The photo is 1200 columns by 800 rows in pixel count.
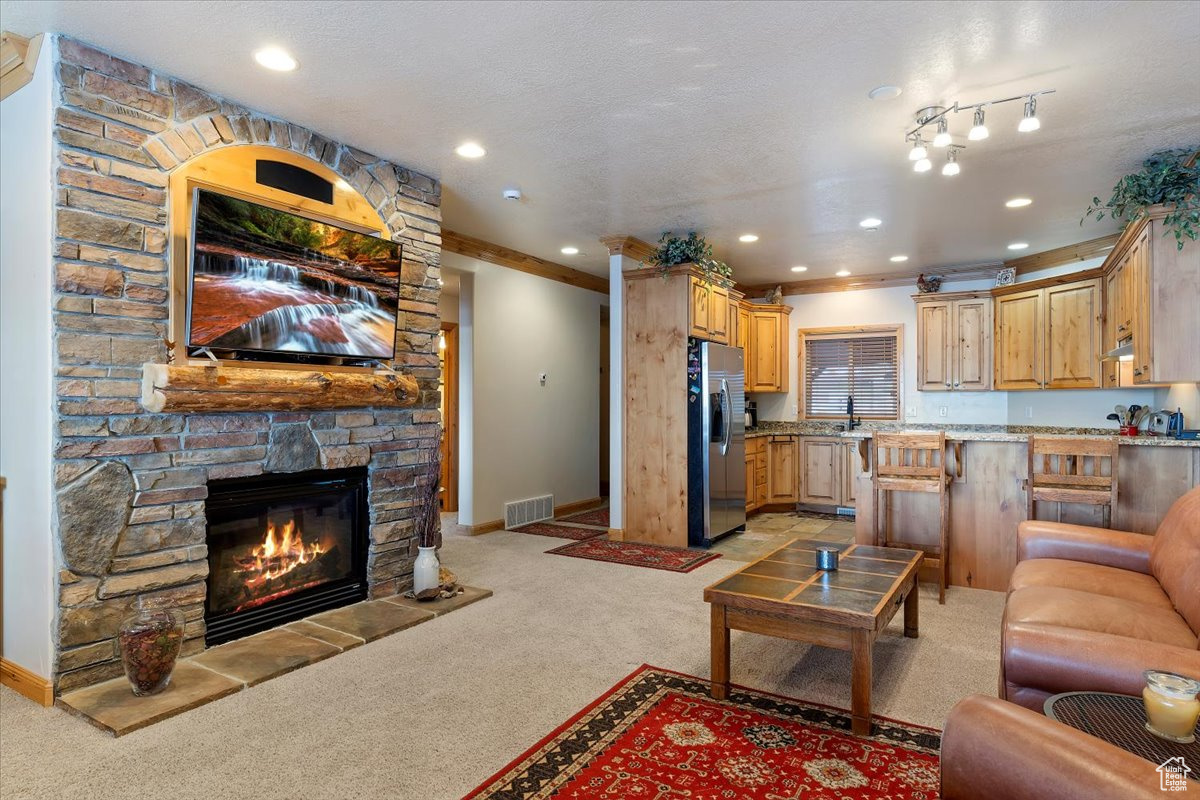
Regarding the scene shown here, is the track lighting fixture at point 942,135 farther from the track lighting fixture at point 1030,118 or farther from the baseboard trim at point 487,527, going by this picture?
the baseboard trim at point 487,527

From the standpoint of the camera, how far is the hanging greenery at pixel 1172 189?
3.75 m

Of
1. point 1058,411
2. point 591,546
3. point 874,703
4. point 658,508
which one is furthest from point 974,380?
point 874,703

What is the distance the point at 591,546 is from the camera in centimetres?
575

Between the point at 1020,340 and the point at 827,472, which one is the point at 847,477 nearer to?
the point at 827,472

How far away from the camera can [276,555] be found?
11.8 feet

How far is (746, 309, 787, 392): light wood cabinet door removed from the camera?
7.80 m

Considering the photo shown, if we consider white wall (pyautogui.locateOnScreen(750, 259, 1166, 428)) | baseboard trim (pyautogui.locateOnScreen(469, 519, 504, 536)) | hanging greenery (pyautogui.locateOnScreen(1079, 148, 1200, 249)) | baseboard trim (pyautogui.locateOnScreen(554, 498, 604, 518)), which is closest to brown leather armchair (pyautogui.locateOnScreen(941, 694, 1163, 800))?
hanging greenery (pyautogui.locateOnScreen(1079, 148, 1200, 249))

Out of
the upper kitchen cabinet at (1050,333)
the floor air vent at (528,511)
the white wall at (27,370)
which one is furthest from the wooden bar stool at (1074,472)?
the white wall at (27,370)

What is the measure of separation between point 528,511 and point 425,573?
275 cm

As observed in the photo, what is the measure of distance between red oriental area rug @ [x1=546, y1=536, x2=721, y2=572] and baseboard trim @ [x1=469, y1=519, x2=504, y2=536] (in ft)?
3.05

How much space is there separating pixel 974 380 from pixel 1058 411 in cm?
79

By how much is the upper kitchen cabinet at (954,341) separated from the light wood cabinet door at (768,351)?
1.47 metres

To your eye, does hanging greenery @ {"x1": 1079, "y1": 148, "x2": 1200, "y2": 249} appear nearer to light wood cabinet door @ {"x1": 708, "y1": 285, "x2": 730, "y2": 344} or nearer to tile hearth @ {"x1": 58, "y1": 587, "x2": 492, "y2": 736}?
light wood cabinet door @ {"x1": 708, "y1": 285, "x2": 730, "y2": 344}

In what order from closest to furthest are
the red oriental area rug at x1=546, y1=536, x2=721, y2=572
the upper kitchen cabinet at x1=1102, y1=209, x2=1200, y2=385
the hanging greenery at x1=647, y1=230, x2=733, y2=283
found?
the upper kitchen cabinet at x1=1102, y1=209, x2=1200, y2=385, the red oriental area rug at x1=546, y1=536, x2=721, y2=572, the hanging greenery at x1=647, y1=230, x2=733, y2=283
